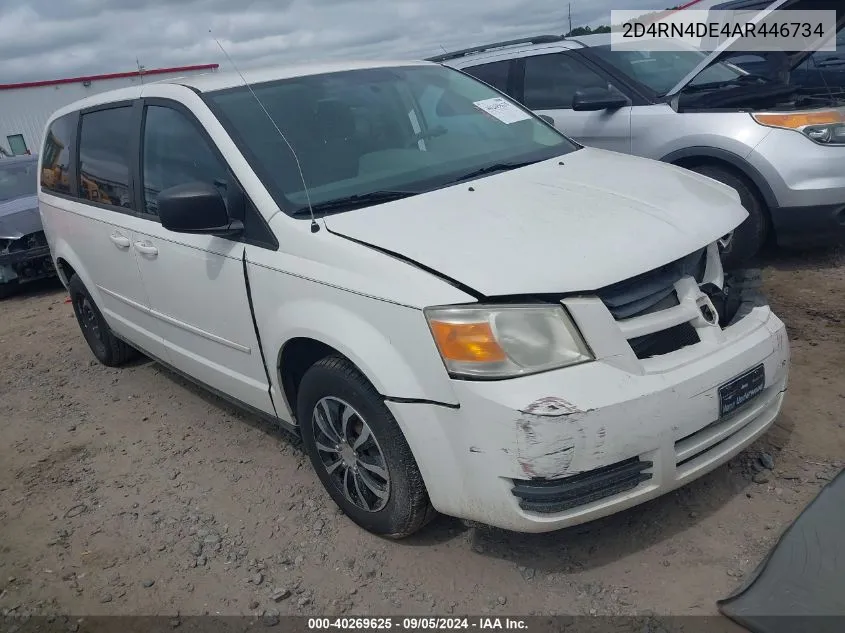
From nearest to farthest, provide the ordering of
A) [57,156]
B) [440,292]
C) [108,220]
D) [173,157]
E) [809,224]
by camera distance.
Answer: [440,292], [173,157], [108,220], [809,224], [57,156]

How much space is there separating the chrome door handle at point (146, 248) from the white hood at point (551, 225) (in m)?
1.32

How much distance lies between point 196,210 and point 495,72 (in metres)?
4.32

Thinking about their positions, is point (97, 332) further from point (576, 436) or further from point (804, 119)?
point (804, 119)

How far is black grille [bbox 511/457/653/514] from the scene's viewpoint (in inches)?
90.8

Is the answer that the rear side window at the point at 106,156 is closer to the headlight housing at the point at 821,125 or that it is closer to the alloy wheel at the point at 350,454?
the alloy wheel at the point at 350,454

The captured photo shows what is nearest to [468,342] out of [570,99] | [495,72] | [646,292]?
[646,292]

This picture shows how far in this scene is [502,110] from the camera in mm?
3854

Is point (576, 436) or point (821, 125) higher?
point (821, 125)

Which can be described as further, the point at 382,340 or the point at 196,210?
the point at 196,210

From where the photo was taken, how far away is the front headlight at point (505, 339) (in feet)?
7.58

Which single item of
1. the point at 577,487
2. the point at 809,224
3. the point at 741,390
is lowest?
the point at 809,224

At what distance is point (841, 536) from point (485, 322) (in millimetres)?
1469

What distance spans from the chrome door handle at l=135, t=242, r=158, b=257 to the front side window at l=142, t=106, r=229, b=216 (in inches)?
6.7

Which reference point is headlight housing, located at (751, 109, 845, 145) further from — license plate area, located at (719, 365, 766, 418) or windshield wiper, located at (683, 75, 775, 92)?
license plate area, located at (719, 365, 766, 418)
